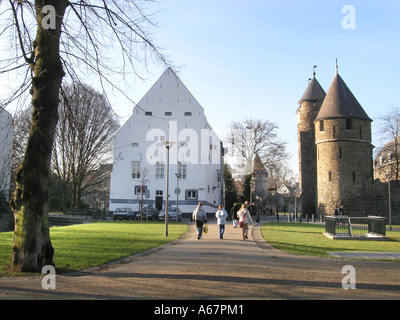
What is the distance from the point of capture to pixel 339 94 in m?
41.8

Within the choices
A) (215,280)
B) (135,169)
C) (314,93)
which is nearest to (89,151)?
(135,169)

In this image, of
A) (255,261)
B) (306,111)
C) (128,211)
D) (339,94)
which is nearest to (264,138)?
(306,111)

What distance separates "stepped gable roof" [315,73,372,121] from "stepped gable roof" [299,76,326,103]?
7.85 metres

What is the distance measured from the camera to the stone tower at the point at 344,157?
3984 cm

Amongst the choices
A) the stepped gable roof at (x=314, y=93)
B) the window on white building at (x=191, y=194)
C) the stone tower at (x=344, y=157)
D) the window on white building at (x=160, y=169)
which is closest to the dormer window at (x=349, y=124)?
the stone tower at (x=344, y=157)

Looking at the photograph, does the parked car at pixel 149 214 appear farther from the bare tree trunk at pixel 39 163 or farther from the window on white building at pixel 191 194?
the bare tree trunk at pixel 39 163

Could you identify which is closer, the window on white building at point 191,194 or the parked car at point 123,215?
the parked car at point 123,215

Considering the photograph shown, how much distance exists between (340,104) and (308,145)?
10090 mm

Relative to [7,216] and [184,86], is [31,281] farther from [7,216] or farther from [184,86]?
[184,86]

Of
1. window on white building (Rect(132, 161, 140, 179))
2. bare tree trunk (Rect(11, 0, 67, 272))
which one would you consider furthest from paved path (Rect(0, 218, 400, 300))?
window on white building (Rect(132, 161, 140, 179))

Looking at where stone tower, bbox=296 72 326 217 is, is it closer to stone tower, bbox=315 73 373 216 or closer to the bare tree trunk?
stone tower, bbox=315 73 373 216

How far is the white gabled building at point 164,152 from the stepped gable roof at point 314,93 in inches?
548
